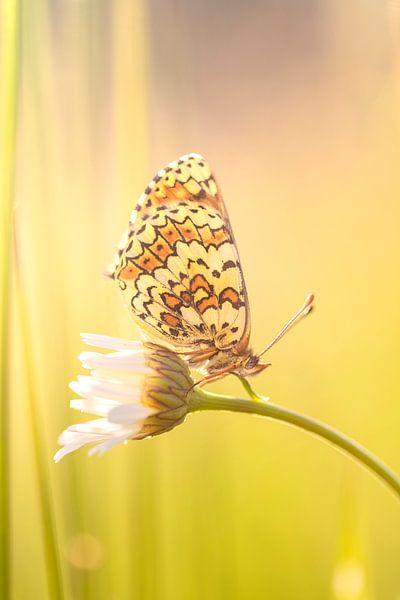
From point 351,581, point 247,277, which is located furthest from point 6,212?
point 247,277

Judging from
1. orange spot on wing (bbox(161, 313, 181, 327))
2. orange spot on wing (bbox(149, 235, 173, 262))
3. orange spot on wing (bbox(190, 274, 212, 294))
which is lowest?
orange spot on wing (bbox(161, 313, 181, 327))

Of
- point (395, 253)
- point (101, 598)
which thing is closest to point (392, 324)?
point (395, 253)

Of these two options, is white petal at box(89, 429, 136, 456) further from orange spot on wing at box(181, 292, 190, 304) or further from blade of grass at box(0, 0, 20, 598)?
orange spot on wing at box(181, 292, 190, 304)

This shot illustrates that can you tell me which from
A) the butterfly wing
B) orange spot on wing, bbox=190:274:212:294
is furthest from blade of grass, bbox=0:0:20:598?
orange spot on wing, bbox=190:274:212:294

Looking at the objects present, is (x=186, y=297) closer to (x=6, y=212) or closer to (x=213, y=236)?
(x=213, y=236)

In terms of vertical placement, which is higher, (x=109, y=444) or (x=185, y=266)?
(x=185, y=266)

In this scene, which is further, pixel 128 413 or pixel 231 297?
pixel 231 297
